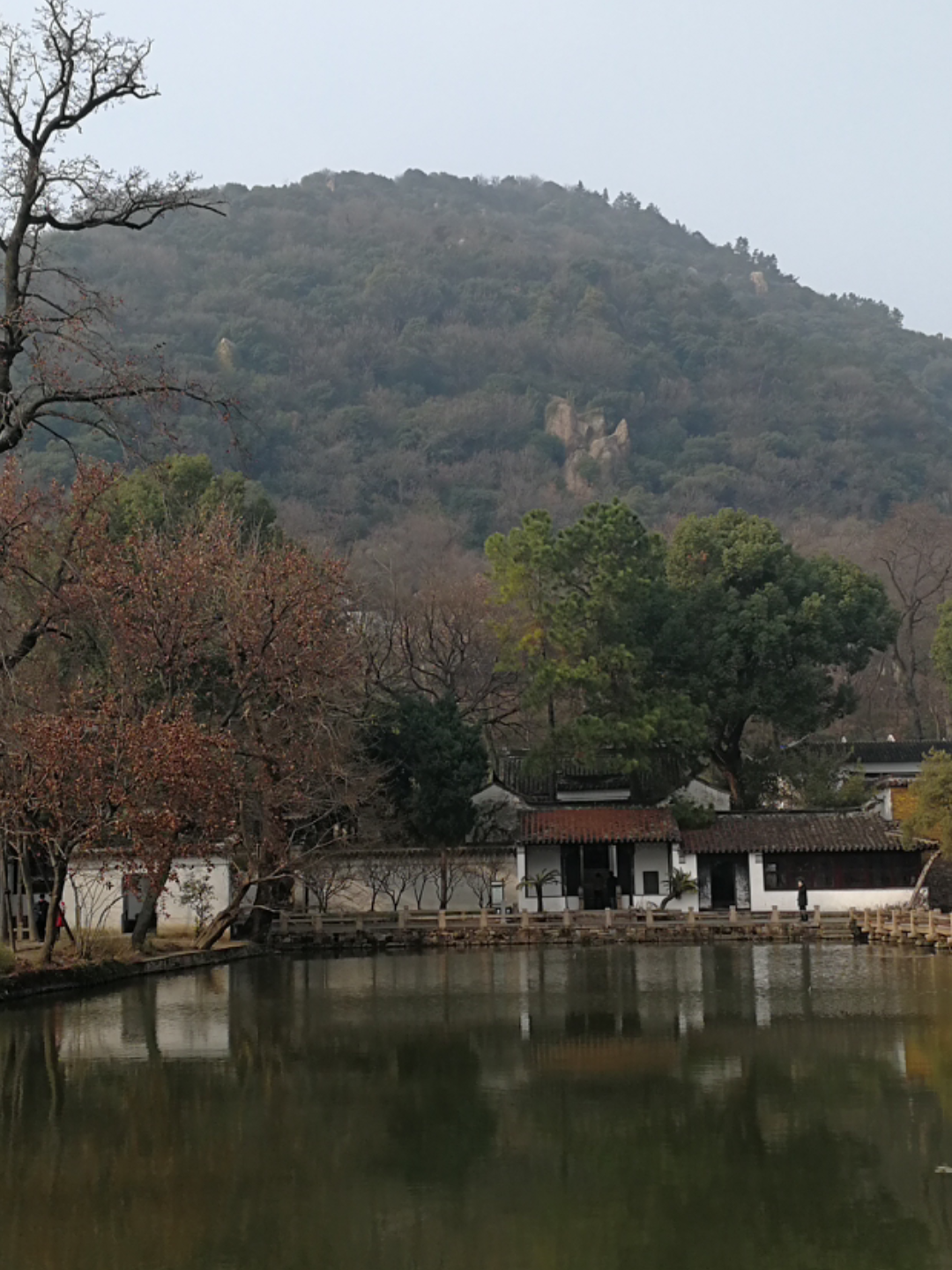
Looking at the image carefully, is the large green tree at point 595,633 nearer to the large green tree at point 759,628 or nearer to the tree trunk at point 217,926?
the large green tree at point 759,628

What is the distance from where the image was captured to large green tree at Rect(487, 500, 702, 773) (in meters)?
47.7

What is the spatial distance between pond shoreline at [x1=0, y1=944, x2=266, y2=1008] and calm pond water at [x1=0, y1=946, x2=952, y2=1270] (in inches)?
58.3

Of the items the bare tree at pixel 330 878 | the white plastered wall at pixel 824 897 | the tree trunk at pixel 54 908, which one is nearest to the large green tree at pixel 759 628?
the white plastered wall at pixel 824 897

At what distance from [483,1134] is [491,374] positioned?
113 m

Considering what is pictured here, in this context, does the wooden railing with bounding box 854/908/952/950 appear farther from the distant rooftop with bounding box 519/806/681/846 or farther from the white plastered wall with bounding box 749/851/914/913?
the distant rooftop with bounding box 519/806/681/846

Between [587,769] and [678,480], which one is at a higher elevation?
[678,480]

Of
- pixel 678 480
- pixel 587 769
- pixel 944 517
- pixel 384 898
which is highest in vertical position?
pixel 678 480

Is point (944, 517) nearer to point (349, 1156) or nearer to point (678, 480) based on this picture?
point (678, 480)

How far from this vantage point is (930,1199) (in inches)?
411

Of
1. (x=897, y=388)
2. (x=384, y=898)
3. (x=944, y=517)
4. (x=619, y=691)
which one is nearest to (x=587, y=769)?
(x=619, y=691)

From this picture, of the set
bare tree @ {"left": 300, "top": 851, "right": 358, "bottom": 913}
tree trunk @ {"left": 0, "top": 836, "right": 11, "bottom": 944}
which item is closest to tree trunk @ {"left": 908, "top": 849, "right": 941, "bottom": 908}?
bare tree @ {"left": 300, "top": 851, "right": 358, "bottom": 913}

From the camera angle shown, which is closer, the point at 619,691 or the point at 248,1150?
the point at 248,1150

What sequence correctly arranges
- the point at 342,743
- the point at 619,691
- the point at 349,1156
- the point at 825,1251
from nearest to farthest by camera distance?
the point at 825,1251 < the point at 349,1156 < the point at 342,743 < the point at 619,691

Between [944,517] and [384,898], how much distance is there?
46560 mm
